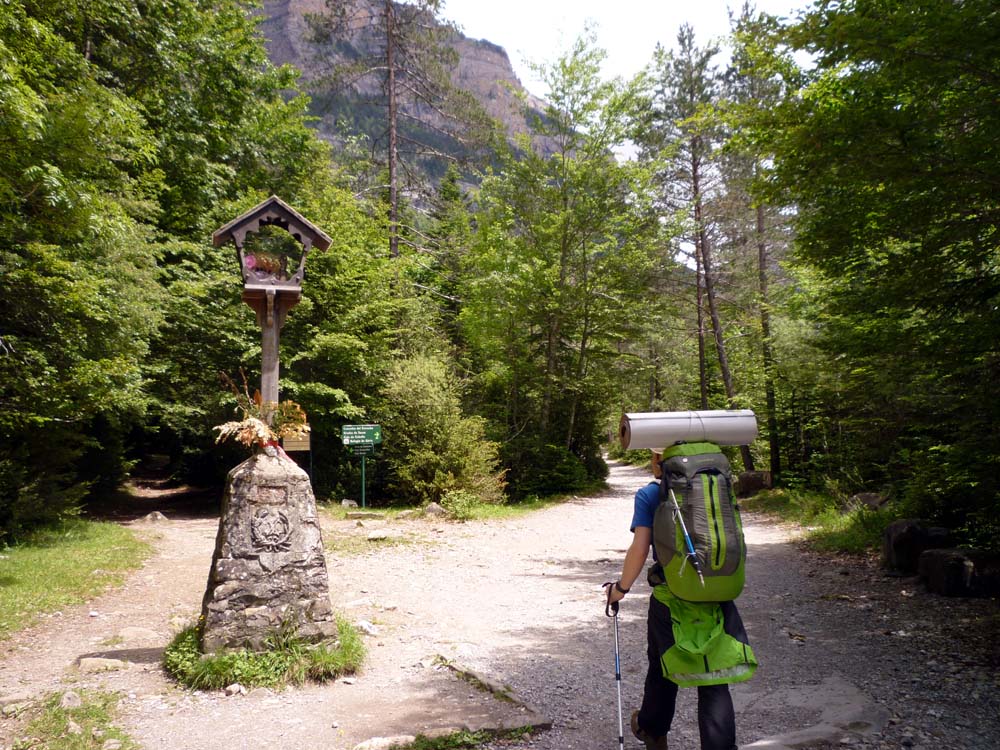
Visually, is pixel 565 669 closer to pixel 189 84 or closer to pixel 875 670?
pixel 875 670

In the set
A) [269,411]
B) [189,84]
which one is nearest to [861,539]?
[269,411]

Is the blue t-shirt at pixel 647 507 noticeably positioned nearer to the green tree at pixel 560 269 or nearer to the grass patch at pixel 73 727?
the grass patch at pixel 73 727

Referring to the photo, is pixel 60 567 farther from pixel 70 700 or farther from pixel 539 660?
pixel 539 660

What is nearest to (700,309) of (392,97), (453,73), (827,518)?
(827,518)

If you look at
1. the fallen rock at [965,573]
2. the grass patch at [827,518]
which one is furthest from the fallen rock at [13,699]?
the grass patch at [827,518]

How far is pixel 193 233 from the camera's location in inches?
619

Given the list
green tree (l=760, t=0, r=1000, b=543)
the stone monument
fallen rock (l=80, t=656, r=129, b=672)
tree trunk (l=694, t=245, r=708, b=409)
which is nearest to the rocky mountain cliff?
tree trunk (l=694, t=245, r=708, b=409)

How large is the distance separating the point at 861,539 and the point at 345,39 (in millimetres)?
19952

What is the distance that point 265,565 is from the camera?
4961 mm

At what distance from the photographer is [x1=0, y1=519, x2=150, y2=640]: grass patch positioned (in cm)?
648

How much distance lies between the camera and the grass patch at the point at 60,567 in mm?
6476

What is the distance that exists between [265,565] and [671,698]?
10.7ft

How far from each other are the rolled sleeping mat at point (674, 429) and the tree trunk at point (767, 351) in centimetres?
1415

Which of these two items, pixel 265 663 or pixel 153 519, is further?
pixel 153 519
